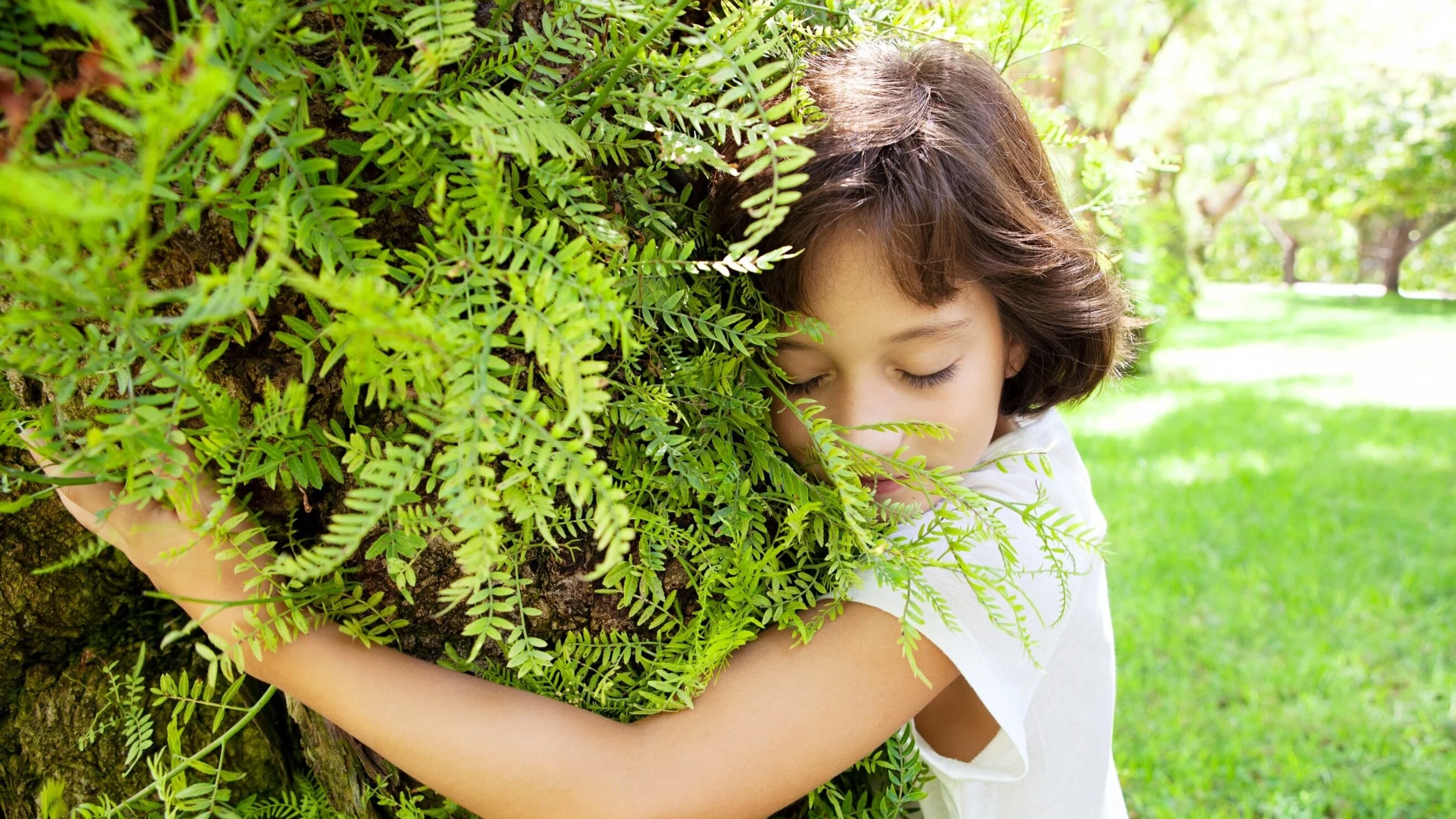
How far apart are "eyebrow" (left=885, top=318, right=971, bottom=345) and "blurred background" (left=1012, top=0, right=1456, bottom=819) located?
0.40m

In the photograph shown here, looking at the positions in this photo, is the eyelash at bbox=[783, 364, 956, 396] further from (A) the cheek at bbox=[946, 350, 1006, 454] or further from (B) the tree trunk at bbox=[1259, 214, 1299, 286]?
(B) the tree trunk at bbox=[1259, 214, 1299, 286]

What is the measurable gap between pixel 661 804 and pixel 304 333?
661 mm

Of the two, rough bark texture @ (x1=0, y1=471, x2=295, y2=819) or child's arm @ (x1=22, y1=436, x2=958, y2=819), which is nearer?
child's arm @ (x1=22, y1=436, x2=958, y2=819)

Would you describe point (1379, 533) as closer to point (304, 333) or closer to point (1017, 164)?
point (1017, 164)

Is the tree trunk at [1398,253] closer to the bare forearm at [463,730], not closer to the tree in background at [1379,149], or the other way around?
the tree in background at [1379,149]

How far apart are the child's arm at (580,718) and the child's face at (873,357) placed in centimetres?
26

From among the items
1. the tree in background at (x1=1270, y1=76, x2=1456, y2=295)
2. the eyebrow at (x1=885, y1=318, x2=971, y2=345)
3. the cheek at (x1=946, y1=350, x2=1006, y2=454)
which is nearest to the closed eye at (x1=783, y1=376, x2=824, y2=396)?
the eyebrow at (x1=885, y1=318, x2=971, y2=345)

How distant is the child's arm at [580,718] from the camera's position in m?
1.00

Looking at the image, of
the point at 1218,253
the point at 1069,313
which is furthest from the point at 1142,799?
Result: the point at 1218,253

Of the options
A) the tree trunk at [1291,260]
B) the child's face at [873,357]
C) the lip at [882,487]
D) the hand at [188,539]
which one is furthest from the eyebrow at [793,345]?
the tree trunk at [1291,260]

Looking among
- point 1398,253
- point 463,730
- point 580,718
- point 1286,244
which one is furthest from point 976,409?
point 1286,244

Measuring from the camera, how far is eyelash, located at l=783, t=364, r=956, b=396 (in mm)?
1419

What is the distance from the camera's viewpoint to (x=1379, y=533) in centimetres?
559

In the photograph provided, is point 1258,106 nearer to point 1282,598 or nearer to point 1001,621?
point 1282,598
